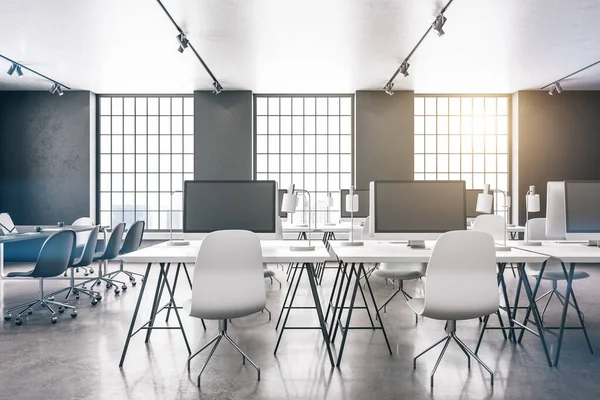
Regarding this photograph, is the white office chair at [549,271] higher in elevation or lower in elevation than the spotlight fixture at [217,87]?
lower

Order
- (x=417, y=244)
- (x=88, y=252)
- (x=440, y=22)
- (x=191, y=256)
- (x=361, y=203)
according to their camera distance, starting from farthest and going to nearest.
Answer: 1. (x=361, y=203)
2. (x=88, y=252)
3. (x=440, y=22)
4. (x=417, y=244)
5. (x=191, y=256)

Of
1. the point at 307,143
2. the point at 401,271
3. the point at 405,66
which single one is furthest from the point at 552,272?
the point at 307,143

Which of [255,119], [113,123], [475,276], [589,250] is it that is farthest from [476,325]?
[113,123]

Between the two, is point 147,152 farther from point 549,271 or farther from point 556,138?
point 556,138

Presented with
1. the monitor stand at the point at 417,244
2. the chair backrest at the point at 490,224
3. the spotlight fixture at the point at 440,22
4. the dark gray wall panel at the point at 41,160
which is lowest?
the monitor stand at the point at 417,244

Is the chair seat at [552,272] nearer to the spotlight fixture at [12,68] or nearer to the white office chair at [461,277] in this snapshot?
the white office chair at [461,277]

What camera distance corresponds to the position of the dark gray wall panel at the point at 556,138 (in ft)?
24.3

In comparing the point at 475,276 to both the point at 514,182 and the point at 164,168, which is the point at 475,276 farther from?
the point at 164,168

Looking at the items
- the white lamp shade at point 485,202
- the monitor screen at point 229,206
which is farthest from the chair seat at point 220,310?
the white lamp shade at point 485,202

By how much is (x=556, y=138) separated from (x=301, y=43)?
5304 mm

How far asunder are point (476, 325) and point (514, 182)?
512 cm

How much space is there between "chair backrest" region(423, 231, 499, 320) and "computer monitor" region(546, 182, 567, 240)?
129cm

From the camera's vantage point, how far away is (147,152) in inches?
317

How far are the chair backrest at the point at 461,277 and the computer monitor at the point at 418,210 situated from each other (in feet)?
2.59
